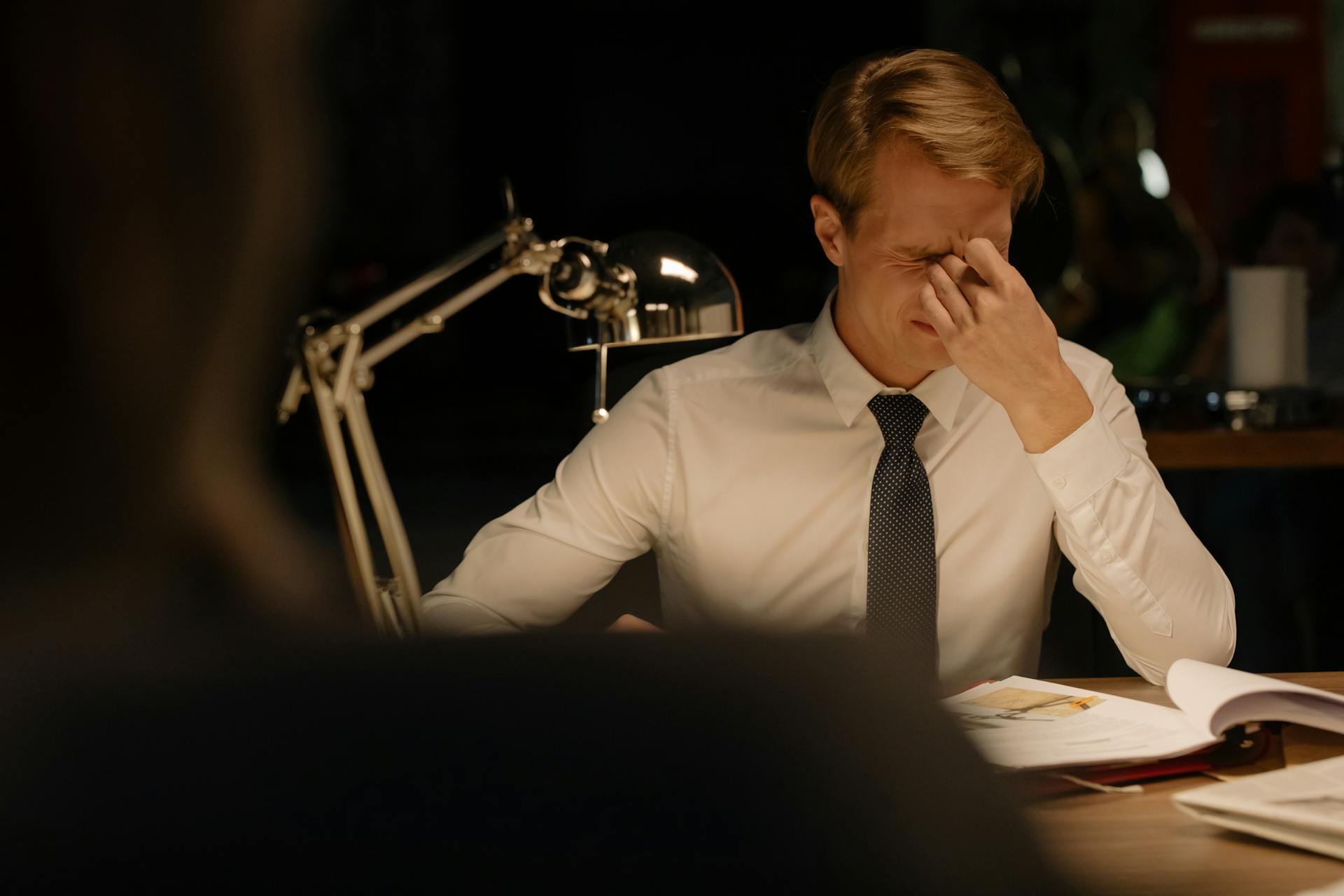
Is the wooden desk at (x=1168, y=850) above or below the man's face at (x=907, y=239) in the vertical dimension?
below

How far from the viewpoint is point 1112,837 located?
840mm

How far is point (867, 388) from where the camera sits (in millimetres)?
1518

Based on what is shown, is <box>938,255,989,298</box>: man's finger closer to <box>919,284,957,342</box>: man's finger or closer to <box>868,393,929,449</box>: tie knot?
<box>919,284,957,342</box>: man's finger

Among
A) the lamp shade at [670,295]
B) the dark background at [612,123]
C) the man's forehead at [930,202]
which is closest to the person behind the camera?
the lamp shade at [670,295]

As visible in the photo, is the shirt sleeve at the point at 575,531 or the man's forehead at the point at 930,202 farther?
the shirt sleeve at the point at 575,531

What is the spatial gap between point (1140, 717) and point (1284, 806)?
0.71ft

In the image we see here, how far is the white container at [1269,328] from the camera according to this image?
2445 mm

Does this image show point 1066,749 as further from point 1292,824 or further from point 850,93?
point 850,93

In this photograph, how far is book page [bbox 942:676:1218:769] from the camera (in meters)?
0.94

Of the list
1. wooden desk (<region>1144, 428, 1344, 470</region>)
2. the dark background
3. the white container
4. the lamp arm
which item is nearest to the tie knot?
the lamp arm

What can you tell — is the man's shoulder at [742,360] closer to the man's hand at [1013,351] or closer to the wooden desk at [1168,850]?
the man's hand at [1013,351]

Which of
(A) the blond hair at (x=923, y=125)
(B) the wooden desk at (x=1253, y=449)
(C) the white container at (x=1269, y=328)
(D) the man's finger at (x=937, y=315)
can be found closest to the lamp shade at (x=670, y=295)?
(D) the man's finger at (x=937, y=315)

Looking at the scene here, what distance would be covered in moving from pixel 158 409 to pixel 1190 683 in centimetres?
89

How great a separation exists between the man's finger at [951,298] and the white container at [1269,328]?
1.35 m
